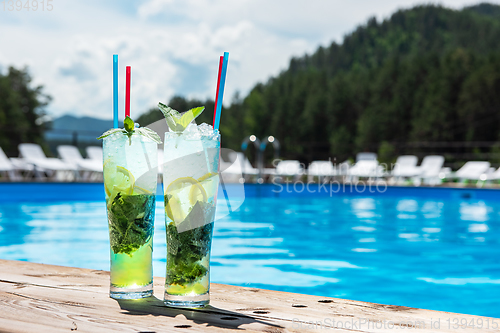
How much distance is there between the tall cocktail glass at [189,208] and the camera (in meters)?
1.12

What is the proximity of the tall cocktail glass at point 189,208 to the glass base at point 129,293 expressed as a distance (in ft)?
0.36

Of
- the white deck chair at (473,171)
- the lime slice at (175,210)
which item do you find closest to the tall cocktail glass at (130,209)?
the lime slice at (175,210)

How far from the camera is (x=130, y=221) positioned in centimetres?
120

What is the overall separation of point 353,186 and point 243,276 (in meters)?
9.28

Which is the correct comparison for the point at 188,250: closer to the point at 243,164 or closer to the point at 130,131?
the point at 130,131

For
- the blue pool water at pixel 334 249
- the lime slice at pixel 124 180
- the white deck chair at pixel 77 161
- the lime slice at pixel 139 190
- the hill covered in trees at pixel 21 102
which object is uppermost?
the hill covered in trees at pixel 21 102

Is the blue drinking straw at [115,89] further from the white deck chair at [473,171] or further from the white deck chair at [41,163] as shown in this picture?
the white deck chair at [473,171]

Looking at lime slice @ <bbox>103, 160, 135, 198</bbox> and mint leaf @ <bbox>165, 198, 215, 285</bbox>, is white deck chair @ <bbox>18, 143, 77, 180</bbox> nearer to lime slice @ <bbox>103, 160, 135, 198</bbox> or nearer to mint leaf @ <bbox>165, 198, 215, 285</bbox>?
lime slice @ <bbox>103, 160, 135, 198</bbox>

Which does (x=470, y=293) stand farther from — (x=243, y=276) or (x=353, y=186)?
(x=353, y=186)

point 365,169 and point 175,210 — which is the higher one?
point 365,169

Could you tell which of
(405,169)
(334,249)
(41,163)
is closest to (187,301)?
(334,249)

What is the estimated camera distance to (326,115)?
32906 millimetres

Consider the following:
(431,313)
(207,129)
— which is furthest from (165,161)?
(431,313)

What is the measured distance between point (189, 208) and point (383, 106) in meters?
29.5
